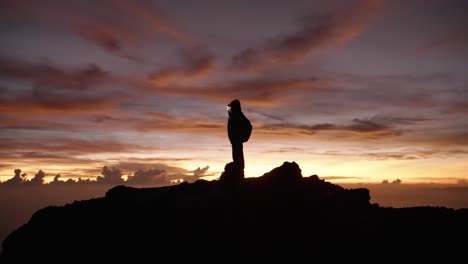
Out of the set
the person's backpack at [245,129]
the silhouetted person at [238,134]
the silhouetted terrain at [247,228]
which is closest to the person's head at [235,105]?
the silhouetted person at [238,134]

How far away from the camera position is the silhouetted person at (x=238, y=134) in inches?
1357

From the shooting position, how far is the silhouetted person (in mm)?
34469

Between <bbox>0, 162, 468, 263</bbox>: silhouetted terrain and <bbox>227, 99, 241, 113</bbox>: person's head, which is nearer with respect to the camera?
<bbox>0, 162, 468, 263</bbox>: silhouetted terrain

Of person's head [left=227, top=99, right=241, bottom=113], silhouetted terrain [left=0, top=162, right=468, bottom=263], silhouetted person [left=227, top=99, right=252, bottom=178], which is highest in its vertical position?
person's head [left=227, top=99, right=241, bottom=113]

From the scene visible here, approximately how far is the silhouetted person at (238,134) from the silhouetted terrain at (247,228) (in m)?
1.23

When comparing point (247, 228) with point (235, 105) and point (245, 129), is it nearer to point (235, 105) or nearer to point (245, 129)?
point (245, 129)

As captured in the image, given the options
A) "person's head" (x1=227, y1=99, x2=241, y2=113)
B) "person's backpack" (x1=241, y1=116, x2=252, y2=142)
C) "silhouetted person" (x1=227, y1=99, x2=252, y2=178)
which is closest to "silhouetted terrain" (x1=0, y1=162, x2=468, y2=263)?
"silhouetted person" (x1=227, y1=99, x2=252, y2=178)

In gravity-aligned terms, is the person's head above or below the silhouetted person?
above

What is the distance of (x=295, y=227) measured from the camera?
3128 cm

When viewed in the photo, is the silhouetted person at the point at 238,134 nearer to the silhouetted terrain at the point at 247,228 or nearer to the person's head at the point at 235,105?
the person's head at the point at 235,105

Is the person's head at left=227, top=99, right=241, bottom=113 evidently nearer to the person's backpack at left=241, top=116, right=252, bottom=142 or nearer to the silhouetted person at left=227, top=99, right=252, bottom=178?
the silhouetted person at left=227, top=99, right=252, bottom=178

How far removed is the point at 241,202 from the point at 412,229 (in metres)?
13.9

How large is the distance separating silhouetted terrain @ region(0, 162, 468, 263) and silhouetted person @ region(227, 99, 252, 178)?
4.02ft

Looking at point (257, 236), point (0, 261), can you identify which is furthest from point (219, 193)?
point (0, 261)
